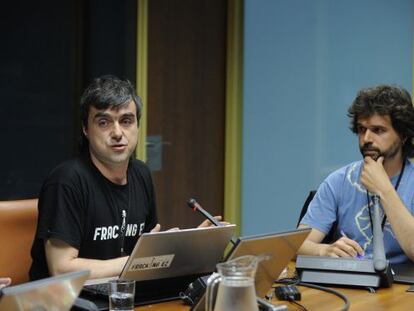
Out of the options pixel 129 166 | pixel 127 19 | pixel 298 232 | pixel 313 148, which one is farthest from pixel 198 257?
pixel 313 148

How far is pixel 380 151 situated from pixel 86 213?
1.14 m

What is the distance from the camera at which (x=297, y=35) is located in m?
4.58

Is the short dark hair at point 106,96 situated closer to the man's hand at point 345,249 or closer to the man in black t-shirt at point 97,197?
the man in black t-shirt at point 97,197

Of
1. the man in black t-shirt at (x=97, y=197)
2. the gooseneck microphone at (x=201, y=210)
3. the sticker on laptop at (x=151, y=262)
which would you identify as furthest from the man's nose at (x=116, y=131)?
the sticker on laptop at (x=151, y=262)

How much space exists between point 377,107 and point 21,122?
1.94 meters

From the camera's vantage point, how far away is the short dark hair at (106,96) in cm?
246

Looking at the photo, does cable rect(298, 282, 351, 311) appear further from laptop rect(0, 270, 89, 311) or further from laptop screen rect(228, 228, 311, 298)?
laptop rect(0, 270, 89, 311)

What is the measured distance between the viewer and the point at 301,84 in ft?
15.0

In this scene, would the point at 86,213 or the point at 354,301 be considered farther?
the point at 86,213

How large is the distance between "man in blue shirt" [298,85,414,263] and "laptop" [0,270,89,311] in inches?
53.6

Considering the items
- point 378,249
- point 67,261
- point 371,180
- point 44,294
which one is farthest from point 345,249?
point 44,294

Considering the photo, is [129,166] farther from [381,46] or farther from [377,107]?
[381,46]

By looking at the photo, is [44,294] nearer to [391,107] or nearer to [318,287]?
[318,287]

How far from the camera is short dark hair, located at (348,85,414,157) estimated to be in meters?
2.70
